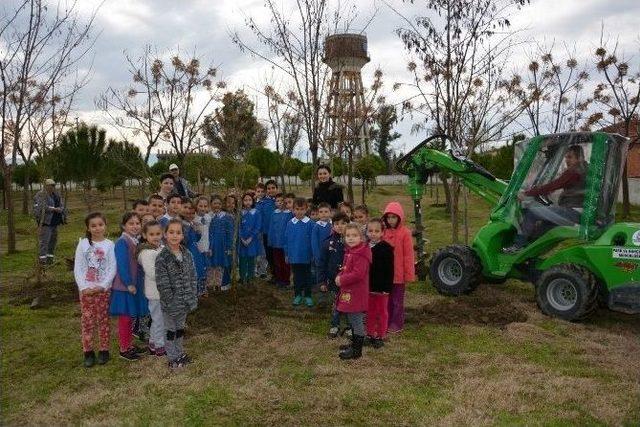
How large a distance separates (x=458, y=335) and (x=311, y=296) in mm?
2196

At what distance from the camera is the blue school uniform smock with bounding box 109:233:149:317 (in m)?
5.01

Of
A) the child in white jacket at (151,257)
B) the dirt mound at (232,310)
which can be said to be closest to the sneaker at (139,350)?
the child in white jacket at (151,257)

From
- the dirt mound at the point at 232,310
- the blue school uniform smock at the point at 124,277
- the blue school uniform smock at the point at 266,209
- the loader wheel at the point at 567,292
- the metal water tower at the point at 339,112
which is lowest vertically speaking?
the dirt mound at the point at 232,310

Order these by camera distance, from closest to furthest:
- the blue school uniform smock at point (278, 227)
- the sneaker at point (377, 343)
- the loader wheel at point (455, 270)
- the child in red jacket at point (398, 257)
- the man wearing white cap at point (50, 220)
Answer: the sneaker at point (377, 343) → the child in red jacket at point (398, 257) → the loader wheel at point (455, 270) → the blue school uniform smock at point (278, 227) → the man wearing white cap at point (50, 220)

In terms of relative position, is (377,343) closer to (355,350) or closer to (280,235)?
(355,350)

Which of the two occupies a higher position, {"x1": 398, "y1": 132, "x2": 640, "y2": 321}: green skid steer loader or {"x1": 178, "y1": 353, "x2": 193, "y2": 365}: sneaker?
{"x1": 398, "y1": 132, "x2": 640, "y2": 321}: green skid steer loader

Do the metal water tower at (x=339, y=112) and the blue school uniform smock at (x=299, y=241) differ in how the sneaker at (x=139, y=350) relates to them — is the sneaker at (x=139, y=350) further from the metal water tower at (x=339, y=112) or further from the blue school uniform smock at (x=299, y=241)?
the metal water tower at (x=339, y=112)

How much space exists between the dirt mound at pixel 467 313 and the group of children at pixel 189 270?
2.07 feet

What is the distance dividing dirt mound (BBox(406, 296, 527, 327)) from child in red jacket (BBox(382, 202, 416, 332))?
1.50 ft

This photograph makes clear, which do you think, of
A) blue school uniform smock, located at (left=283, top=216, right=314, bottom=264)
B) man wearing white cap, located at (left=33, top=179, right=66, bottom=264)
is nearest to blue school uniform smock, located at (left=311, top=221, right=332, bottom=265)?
blue school uniform smock, located at (left=283, top=216, right=314, bottom=264)

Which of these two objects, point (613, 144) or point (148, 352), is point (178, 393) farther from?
point (613, 144)

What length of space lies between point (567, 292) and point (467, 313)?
3.73 feet

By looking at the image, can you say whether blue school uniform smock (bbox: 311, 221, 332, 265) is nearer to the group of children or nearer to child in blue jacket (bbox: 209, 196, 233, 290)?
the group of children

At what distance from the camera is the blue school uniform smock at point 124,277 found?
5.01 metres
